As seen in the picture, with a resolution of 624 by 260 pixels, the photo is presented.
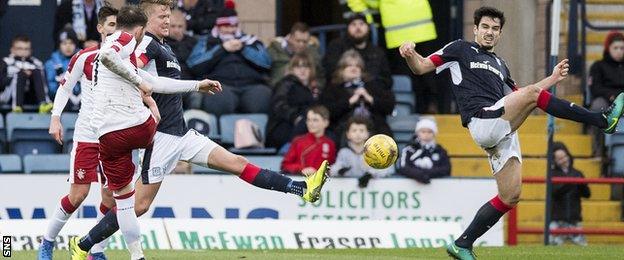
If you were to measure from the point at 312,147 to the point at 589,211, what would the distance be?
349 cm

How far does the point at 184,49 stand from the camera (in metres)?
19.4

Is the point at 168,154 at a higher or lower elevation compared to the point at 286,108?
higher

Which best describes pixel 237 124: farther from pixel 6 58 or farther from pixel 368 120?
pixel 6 58

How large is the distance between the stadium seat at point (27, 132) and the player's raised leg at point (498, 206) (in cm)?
697

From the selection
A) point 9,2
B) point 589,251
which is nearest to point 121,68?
point 589,251

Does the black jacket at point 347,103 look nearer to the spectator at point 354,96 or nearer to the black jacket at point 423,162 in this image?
the spectator at point 354,96

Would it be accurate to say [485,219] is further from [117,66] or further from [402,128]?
[402,128]

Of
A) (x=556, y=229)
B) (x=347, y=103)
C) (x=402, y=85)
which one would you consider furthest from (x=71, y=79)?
(x=402, y=85)

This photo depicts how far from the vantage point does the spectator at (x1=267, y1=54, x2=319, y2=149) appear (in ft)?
62.4

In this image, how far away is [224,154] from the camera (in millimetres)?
13109

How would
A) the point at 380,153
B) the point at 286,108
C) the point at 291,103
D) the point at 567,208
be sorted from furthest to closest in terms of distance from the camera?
1. the point at 291,103
2. the point at 286,108
3. the point at 567,208
4. the point at 380,153

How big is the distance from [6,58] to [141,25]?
7.14 metres

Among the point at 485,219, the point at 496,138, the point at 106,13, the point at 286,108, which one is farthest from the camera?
the point at 286,108

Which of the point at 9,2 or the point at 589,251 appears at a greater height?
the point at 9,2
